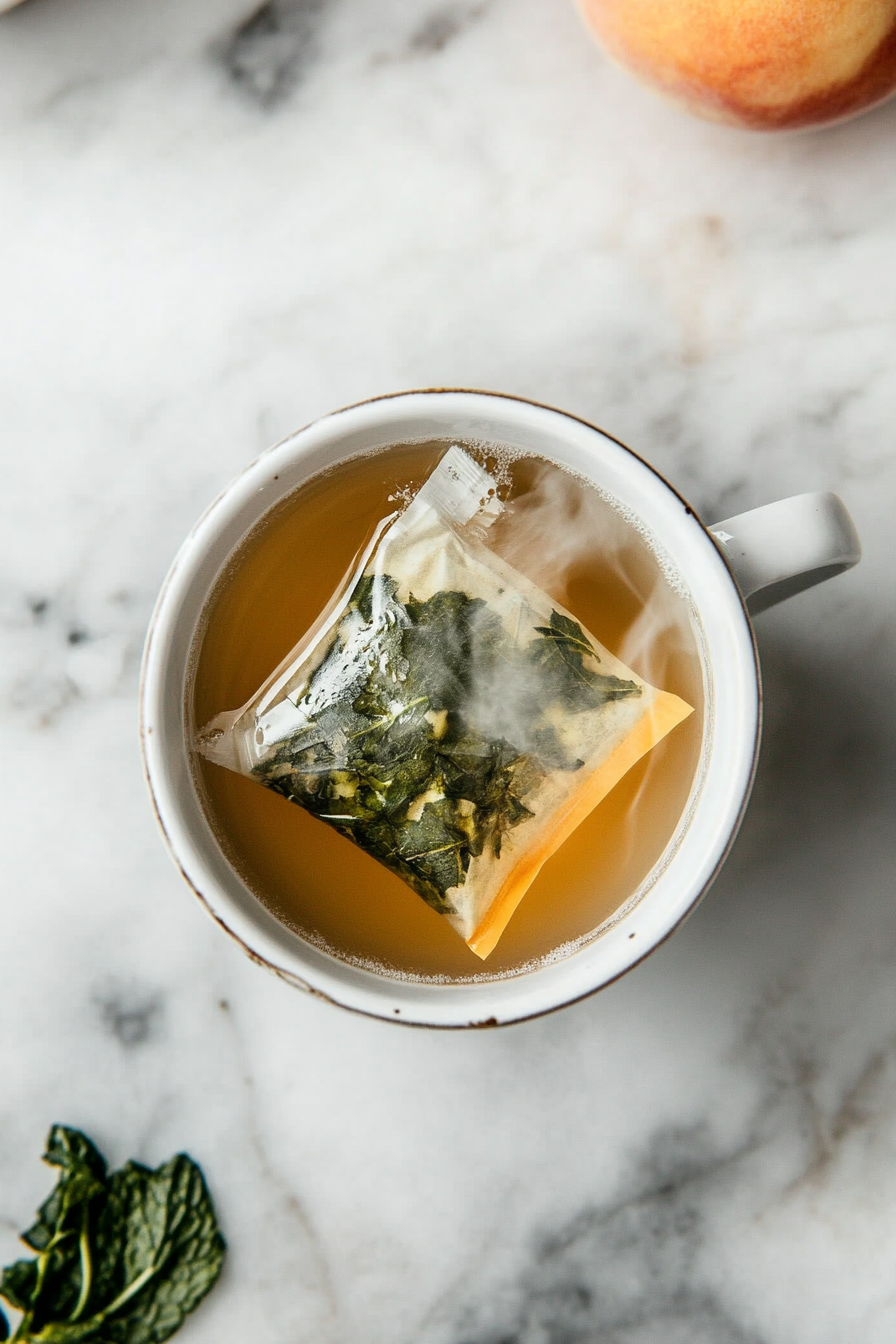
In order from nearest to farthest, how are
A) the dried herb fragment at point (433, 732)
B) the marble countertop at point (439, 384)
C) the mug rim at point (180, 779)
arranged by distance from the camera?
the mug rim at point (180, 779) → the dried herb fragment at point (433, 732) → the marble countertop at point (439, 384)

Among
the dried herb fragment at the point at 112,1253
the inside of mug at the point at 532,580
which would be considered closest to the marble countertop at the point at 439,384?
the dried herb fragment at the point at 112,1253

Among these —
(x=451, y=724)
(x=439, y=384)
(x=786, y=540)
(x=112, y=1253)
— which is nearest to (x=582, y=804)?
(x=451, y=724)

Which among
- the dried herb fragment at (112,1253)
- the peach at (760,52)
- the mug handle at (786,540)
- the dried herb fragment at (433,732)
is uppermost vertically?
the peach at (760,52)

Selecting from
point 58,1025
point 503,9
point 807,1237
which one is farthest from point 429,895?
point 503,9

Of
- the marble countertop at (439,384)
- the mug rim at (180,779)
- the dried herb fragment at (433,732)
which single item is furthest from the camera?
the marble countertop at (439,384)

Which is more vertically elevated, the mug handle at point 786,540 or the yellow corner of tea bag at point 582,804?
the mug handle at point 786,540

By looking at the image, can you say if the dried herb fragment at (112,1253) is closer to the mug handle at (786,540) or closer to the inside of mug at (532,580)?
the inside of mug at (532,580)

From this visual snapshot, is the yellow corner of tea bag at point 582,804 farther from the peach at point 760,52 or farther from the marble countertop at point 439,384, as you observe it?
the peach at point 760,52

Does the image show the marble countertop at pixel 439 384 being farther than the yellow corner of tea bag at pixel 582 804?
Yes
